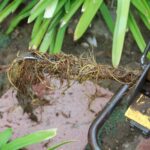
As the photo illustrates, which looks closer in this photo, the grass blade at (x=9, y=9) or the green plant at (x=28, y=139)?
the green plant at (x=28, y=139)

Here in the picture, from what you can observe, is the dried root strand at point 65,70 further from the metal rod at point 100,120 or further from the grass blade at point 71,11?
the grass blade at point 71,11

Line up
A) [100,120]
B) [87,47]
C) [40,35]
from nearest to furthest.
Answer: [100,120] < [40,35] < [87,47]

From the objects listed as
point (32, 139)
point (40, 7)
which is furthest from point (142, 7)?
point (32, 139)

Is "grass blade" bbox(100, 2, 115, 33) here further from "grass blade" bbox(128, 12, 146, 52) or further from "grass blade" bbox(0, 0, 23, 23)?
"grass blade" bbox(0, 0, 23, 23)

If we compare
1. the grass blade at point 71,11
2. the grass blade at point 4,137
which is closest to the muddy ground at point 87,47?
the grass blade at point 71,11

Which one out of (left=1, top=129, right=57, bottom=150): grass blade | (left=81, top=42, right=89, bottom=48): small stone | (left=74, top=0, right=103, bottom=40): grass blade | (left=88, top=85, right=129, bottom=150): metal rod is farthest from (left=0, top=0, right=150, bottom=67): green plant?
(left=1, top=129, right=57, bottom=150): grass blade

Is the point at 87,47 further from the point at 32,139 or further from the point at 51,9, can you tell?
the point at 32,139

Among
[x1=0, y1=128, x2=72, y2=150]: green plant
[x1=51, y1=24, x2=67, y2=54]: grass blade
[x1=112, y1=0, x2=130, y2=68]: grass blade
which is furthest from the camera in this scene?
[x1=51, y1=24, x2=67, y2=54]: grass blade
